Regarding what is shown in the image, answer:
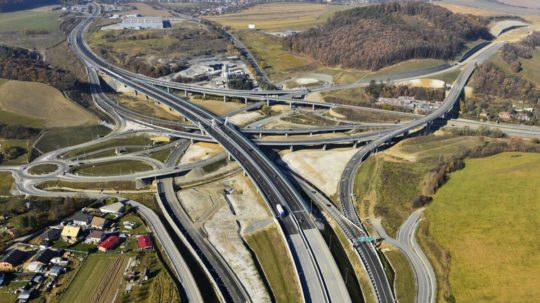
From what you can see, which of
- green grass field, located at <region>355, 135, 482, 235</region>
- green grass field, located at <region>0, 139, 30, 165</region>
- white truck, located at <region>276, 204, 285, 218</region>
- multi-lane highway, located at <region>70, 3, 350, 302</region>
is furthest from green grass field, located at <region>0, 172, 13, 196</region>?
green grass field, located at <region>355, 135, 482, 235</region>

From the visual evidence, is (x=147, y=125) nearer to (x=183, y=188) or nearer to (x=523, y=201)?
(x=183, y=188)

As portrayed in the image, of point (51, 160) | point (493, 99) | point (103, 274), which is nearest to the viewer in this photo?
point (103, 274)

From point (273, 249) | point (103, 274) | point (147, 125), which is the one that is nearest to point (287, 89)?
point (147, 125)

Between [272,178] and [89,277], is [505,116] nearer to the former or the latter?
[272,178]

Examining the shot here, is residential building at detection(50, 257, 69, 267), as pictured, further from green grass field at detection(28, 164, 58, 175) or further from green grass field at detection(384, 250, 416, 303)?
green grass field at detection(384, 250, 416, 303)

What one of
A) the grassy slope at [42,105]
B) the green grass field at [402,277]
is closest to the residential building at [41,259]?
the green grass field at [402,277]

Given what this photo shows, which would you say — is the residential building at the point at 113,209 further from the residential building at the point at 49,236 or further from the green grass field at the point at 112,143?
the green grass field at the point at 112,143
